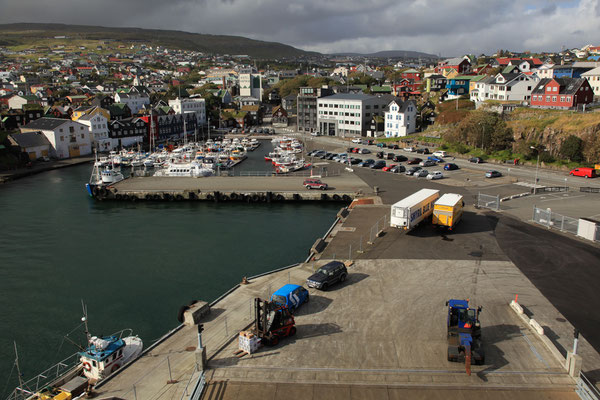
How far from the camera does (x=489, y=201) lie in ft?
99.5

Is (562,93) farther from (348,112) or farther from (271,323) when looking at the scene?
(271,323)

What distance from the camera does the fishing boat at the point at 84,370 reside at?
489 inches

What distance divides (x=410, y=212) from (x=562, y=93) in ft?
128

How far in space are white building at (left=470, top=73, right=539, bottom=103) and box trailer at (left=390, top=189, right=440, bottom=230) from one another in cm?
4033

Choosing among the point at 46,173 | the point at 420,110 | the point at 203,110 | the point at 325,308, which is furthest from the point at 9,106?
the point at 325,308

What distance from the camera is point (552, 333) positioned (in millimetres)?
13805

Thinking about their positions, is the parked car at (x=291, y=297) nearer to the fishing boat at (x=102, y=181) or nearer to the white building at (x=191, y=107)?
the fishing boat at (x=102, y=181)

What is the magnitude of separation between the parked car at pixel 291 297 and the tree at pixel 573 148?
118 ft

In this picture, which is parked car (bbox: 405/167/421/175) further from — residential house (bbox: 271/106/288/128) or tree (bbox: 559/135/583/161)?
residential house (bbox: 271/106/288/128)

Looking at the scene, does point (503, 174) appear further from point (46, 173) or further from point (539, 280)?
point (46, 173)

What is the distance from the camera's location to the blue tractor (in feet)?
38.9

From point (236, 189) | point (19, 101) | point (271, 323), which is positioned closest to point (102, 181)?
point (236, 189)

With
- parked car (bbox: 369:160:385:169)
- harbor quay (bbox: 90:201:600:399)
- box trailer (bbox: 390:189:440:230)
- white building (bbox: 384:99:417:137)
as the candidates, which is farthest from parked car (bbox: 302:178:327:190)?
white building (bbox: 384:99:417:137)

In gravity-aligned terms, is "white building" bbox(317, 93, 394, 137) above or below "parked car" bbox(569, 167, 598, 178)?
above
